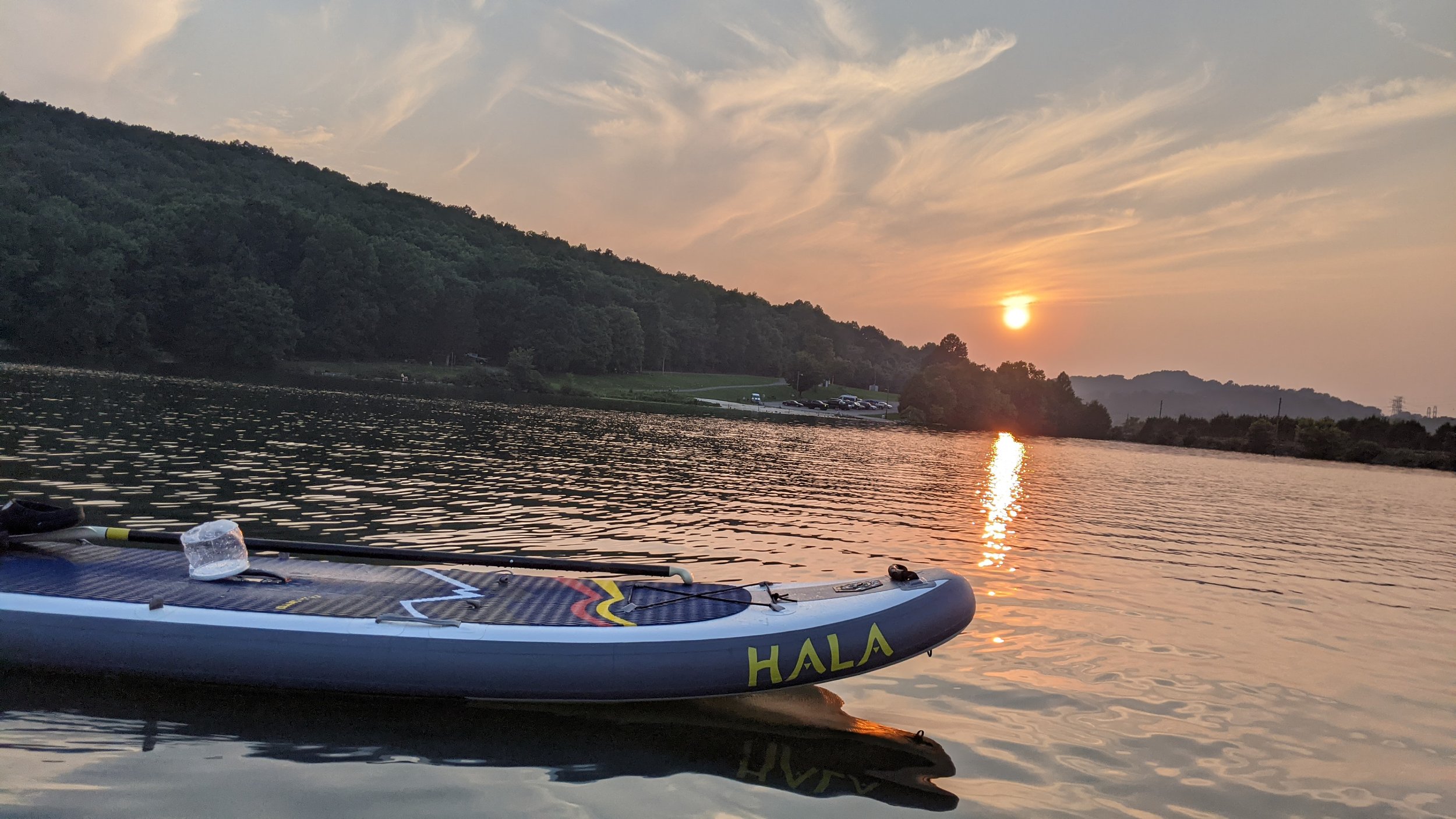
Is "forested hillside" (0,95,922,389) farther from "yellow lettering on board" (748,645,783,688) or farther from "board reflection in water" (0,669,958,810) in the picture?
"yellow lettering on board" (748,645,783,688)

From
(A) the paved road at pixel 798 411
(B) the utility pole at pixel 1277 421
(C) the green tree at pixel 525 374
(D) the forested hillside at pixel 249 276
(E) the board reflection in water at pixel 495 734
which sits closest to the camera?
(E) the board reflection in water at pixel 495 734

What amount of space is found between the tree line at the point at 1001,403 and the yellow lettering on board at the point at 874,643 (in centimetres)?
11330

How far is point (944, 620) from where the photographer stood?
29.6 ft

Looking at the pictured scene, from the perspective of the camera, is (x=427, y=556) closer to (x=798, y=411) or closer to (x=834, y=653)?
(x=834, y=653)

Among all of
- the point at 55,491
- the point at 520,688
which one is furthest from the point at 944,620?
the point at 55,491

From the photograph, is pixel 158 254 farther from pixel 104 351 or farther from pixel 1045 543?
pixel 1045 543

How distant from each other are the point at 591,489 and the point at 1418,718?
18.8 meters

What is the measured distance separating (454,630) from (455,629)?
0.02 meters

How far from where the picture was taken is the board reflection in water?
723 centimetres

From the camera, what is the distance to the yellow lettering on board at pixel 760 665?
8.05 meters

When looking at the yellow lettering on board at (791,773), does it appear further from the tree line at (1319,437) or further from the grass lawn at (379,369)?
the tree line at (1319,437)

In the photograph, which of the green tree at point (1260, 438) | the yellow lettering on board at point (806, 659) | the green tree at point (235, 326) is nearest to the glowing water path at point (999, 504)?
the yellow lettering on board at point (806, 659)

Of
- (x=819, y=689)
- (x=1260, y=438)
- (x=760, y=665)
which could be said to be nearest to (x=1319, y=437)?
(x=1260, y=438)

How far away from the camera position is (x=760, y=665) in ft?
26.5
